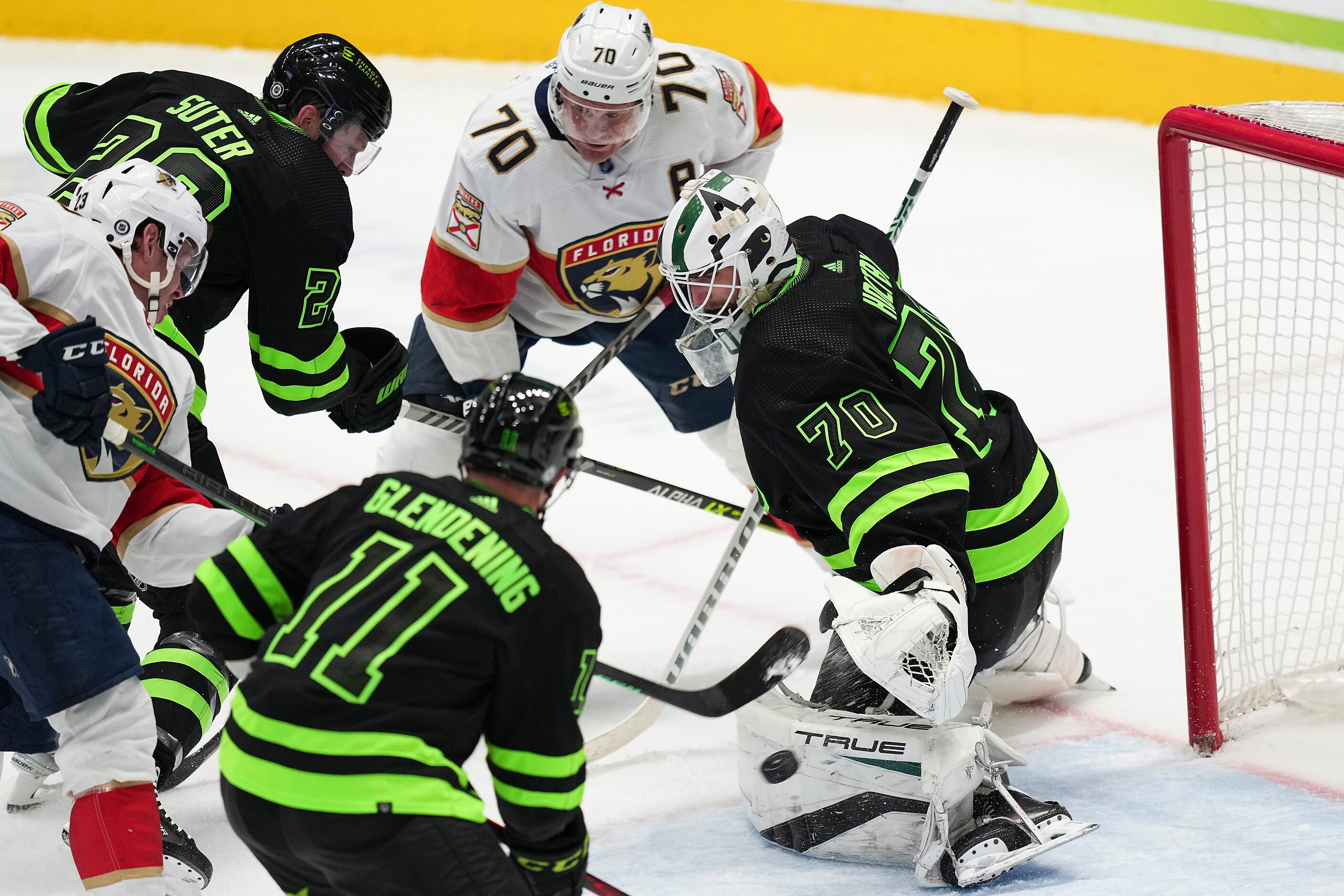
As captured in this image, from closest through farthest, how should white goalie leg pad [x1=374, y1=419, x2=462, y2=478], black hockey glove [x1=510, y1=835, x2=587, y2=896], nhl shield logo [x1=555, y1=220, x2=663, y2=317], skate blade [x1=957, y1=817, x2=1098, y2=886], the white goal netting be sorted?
black hockey glove [x1=510, y1=835, x2=587, y2=896] < skate blade [x1=957, y1=817, x2=1098, y2=886] < the white goal netting < nhl shield logo [x1=555, y1=220, x2=663, y2=317] < white goalie leg pad [x1=374, y1=419, x2=462, y2=478]

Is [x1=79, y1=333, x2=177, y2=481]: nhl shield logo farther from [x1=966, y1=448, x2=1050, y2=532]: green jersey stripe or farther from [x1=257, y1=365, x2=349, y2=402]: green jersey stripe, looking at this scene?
[x1=966, y1=448, x2=1050, y2=532]: green jersey stripe

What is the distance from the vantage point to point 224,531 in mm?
2396

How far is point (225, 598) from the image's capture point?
172cm

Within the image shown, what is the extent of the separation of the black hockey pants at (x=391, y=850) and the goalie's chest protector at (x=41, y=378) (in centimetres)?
67

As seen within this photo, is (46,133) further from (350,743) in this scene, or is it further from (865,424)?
(350,743)

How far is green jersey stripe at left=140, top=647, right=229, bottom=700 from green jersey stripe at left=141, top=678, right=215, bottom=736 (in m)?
0.05

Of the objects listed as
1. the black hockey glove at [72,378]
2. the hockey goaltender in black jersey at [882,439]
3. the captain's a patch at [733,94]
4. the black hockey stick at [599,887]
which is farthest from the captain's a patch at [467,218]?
the black hockey stick at [599,887]

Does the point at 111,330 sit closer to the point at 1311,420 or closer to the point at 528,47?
the point at 1311,420

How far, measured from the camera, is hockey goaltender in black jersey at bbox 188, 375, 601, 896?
1.58 meters

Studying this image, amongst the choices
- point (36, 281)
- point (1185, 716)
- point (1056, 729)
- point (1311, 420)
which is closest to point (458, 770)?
point (36, 281)

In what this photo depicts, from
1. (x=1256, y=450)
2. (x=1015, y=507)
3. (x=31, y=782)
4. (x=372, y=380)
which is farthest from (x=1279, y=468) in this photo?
(x=31, y=782)

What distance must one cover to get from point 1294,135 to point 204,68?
4.78 metres

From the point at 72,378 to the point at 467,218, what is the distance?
4.07ft

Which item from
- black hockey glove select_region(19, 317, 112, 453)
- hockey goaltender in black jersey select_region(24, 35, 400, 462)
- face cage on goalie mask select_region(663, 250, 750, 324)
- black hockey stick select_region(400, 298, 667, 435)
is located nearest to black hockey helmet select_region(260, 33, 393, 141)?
hockey goaltender in black jersey select_region(24, 35, 400, 462)
